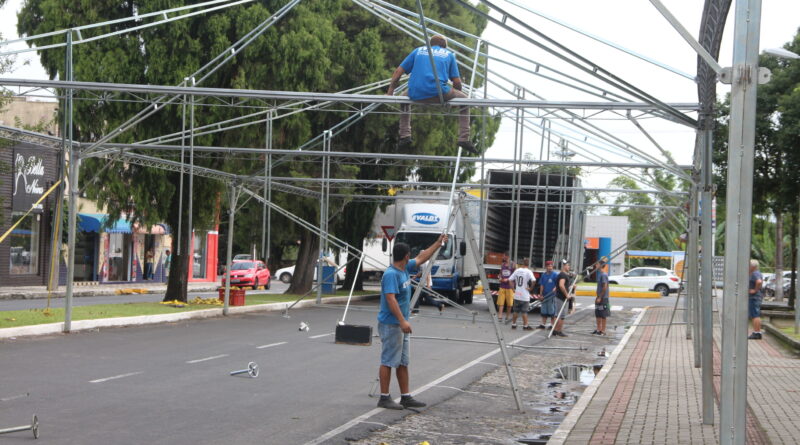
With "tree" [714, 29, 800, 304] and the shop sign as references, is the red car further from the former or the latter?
"tree" [714, 29, 800, 304]

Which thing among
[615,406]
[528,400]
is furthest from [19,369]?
[615,406]

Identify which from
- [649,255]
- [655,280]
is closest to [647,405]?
[655,280]

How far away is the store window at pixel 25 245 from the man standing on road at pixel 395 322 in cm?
2983

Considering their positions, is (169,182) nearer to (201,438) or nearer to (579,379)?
(579,379)

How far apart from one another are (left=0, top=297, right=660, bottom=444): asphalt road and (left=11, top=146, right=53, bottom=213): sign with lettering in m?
18.5

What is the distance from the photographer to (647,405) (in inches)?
426

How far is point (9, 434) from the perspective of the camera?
7.92 meters

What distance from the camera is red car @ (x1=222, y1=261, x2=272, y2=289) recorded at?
152 ft

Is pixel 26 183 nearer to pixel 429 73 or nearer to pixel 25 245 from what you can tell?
pixel 25 245

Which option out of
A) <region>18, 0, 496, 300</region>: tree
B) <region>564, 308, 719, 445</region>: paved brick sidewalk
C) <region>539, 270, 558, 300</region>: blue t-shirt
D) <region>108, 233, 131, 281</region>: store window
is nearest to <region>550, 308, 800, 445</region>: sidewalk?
<region>564, 308, 719, 445</region>: paved brick sidewalk

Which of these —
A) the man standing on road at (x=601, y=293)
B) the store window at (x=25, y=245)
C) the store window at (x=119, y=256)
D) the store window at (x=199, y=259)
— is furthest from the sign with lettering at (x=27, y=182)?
the man standing on road at (x=601, y=293)

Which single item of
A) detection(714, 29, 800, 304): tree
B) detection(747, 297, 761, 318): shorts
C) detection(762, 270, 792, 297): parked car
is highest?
detection(714, 29, 800, 304): tree

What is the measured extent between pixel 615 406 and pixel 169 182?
59.6 ft

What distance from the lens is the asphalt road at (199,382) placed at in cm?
858
